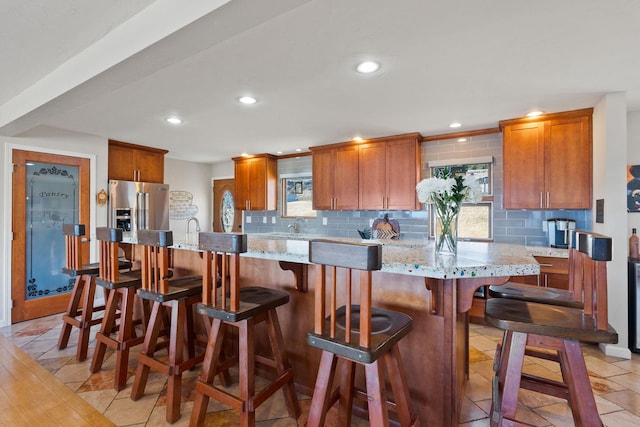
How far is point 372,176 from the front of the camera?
13.6ft

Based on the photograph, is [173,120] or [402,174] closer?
[173,120]

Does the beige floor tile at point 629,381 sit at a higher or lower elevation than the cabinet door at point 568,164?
lower

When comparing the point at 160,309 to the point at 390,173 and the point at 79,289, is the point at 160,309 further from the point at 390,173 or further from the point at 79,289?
the point at 390,173

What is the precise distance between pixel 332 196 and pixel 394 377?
3254 mm

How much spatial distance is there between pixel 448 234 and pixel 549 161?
2.38m

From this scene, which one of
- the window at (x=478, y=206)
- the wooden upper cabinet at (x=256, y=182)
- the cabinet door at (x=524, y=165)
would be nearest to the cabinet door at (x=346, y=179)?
the window at (x=478, y=206)

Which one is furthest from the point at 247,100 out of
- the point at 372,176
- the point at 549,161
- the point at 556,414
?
the point at 556,414

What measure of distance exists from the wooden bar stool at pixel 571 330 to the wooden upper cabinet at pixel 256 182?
4.23m

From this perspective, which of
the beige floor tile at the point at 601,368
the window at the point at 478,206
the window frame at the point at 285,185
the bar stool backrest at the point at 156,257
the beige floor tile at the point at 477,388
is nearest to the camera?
the bar stool backrest at the point at 156,257

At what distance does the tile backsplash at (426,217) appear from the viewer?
11.4 feet

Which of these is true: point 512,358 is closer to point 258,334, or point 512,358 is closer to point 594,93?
point 258,334

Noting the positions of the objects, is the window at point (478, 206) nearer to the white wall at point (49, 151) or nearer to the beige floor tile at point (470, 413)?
the beige floor tile at point (470, 413)

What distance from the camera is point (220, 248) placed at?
1.47 m

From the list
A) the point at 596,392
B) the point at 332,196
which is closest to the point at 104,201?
the point at 332,196
